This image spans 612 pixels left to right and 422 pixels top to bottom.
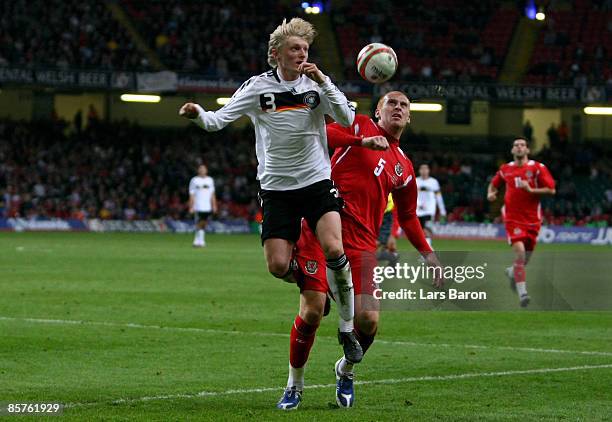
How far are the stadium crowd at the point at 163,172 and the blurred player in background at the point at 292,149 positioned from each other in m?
36.0

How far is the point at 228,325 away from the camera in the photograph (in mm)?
14219

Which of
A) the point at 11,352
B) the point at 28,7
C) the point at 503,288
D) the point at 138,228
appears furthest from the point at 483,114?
the point at 11,352

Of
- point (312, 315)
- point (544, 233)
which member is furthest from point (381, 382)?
point (544, 233)

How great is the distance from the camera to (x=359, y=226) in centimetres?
897

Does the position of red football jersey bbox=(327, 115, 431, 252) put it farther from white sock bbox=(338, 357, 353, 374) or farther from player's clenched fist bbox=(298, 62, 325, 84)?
white sock bbox=(338, 357, 353, 374)

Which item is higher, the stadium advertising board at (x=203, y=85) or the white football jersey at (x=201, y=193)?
the stadium advertising board at (x=203, y=85)

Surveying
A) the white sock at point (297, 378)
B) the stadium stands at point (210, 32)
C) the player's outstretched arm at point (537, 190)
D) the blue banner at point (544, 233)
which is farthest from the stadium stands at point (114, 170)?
the white sock at point (297, 378)

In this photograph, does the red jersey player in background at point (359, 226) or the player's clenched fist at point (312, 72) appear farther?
the red jersey player in background at point (359, 226)

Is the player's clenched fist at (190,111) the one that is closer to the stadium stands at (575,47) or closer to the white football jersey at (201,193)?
the white football jersey at (201,193)

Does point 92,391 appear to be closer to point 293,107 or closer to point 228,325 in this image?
point 293,107

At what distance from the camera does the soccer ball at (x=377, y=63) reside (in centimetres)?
925

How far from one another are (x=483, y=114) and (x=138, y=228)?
16.8 meters

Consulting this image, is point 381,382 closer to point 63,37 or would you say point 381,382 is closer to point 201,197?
point 201,197

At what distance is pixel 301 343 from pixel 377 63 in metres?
2.33
